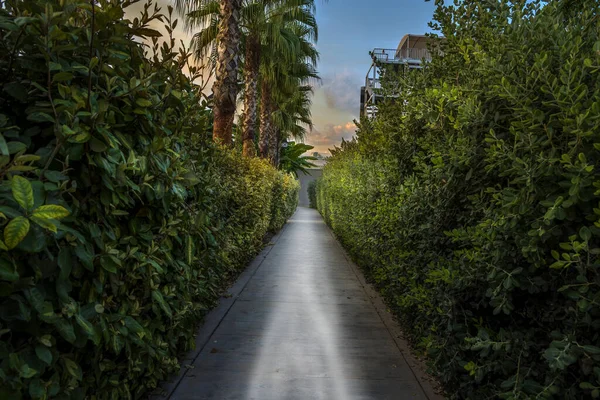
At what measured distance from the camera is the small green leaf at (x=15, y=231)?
1.41 meters

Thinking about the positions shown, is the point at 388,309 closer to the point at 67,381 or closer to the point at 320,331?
the point at 320,331

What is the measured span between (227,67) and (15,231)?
27.7ft

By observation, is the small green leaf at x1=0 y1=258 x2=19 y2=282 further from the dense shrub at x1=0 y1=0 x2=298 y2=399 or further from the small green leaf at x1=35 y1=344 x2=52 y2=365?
Result: the small green leaf at x1=35 y1=344 x2=52 y2=365

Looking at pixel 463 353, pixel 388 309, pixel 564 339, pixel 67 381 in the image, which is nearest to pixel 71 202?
pixel 67 381

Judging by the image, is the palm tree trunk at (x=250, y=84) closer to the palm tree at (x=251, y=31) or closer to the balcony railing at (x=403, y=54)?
the palm tree at (x=251, y=31)

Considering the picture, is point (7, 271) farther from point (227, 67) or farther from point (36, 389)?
point (227, 67)

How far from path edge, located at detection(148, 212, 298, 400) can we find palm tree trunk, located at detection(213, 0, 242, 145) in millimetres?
2854

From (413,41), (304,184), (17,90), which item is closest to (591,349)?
(17,90)

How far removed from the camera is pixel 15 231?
1418mm

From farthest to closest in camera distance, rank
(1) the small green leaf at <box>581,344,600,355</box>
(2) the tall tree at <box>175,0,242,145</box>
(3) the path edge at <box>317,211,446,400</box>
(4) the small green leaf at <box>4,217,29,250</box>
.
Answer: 1. (2) the tall tree at <box>175,0,242,145</box>
2. (3) the path edge at <box>317,211,446,400</box>
3. (1) the small green leaf at <box>581,344,600,355</box>
4. (4) the small green leaf at <box>4,217,29,250</box>

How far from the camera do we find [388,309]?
6137 millimetres

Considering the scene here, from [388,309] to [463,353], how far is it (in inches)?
126

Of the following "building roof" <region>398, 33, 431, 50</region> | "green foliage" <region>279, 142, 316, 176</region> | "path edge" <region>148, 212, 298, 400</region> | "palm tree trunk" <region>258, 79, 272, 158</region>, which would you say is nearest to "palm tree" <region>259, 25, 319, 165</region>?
"palm tree trunk" <region>258, 79, 272, 158</region>

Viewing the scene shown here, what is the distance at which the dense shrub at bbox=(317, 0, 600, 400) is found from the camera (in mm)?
1985
